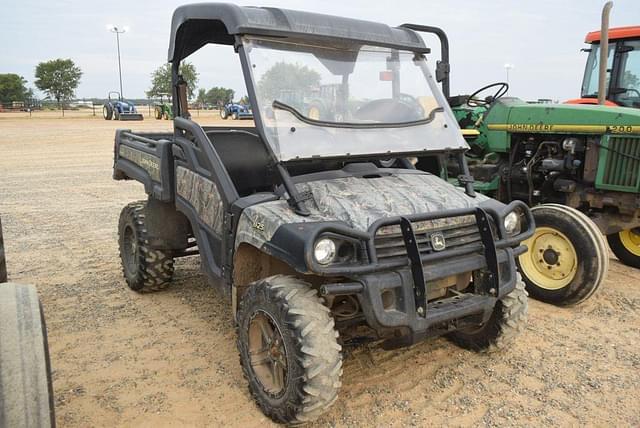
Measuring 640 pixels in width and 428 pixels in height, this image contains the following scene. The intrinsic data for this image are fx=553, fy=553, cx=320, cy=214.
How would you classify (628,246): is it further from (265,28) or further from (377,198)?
(265,28)

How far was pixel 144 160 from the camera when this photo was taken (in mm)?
4828

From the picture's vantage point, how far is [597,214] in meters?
5.49

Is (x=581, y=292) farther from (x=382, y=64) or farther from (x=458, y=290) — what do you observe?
(x=382, y=64)

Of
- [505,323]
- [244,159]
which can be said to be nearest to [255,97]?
[244,159]

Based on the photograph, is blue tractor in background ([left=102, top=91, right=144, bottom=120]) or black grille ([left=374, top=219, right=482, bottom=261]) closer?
black grille ([left=374, top=219, right=482, bottom=261])

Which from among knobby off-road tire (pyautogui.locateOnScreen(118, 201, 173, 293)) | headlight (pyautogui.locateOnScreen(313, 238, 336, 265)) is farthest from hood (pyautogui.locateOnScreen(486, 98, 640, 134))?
knobby off-road tire (pyautogui.locateOnScreen(118, 201, 173, 293))

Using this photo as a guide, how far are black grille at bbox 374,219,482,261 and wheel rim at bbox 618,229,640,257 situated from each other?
359 cm

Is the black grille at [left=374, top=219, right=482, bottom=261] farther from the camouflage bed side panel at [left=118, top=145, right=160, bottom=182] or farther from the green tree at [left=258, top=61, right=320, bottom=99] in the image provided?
the camouflage bed side panel at [left=118, top=145, right=160, bottom=182]

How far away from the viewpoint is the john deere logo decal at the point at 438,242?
3.03m

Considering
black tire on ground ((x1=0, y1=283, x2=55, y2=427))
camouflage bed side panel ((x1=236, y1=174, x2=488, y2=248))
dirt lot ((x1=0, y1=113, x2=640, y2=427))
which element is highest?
camouflage bed side panel ((x1=236, y1=174, x2=488, y2=248))

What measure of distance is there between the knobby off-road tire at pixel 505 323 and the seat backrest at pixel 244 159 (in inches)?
73.8

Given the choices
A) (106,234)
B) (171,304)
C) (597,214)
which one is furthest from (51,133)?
(597,214)

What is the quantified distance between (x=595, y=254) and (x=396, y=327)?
8.20 feet

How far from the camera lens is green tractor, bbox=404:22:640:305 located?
462 cm
